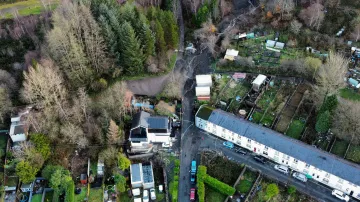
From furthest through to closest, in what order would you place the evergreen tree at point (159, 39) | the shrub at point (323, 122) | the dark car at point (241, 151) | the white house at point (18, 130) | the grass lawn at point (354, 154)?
1. the evergreen tree at point (159, 39)
2. the dark car at point (241, 151)
3. the white house at point (18, 130)
4. the shrub at point (323, 122)
5. the grass lawn at point (354, 154)

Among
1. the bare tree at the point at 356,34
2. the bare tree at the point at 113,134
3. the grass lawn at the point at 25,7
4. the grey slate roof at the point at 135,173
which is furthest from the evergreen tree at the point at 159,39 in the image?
the bare tree at the point at 356,34

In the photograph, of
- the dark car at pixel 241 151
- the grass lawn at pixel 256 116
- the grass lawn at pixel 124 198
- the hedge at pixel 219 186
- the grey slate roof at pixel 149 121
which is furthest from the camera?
the grass lawn at pixel 256 116

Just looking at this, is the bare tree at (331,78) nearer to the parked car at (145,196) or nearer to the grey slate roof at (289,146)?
the grey slate roof at (289,146)

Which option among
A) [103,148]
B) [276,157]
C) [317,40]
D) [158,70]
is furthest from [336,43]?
[103,148]

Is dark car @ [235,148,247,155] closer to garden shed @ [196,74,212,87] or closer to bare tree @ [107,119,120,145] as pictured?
garden shed @ [196,74,212,87]

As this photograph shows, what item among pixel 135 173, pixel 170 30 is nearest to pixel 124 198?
pixel 135 173

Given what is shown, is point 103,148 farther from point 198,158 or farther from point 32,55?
point 32,55
